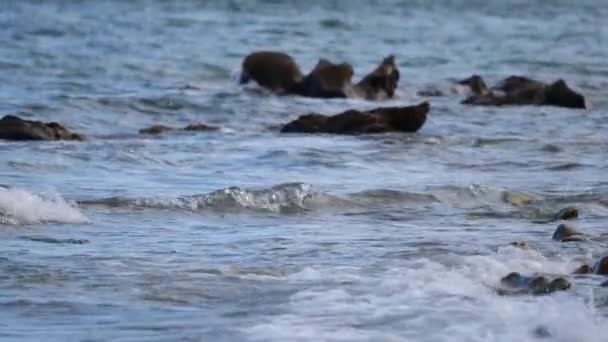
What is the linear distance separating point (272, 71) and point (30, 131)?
6.97 m

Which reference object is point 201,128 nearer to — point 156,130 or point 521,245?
point 156,130

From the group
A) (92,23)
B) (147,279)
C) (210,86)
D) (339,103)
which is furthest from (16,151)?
(92,23)

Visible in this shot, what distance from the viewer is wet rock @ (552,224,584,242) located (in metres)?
8.93

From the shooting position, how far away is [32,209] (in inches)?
374

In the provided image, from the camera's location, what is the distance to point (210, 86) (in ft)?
71.2

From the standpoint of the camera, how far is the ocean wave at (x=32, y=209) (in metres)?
9.32

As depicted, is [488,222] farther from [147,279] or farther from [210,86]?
[210,86]

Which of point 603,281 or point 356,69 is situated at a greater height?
point 603,281

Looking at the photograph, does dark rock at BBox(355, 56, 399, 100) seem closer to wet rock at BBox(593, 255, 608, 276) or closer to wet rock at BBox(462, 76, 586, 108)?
wet rock at BBox(462, 76, 586, 108)

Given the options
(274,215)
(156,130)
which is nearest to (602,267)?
(274,215)

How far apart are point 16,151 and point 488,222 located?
4418mm

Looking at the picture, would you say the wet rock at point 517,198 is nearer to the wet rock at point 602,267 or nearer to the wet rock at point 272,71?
the wet rock at point 602,267

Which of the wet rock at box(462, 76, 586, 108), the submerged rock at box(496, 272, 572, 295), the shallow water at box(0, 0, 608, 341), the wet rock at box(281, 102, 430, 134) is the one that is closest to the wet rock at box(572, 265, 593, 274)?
the shallow water at box(0, 0, 608, 341)

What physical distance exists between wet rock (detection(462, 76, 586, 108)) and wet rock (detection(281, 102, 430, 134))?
352 centimetres
